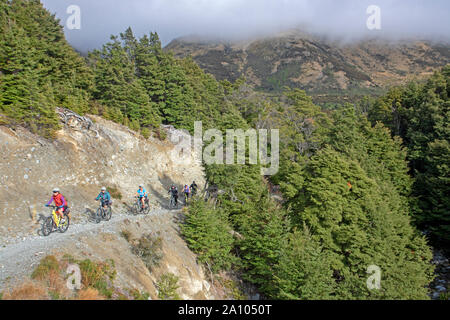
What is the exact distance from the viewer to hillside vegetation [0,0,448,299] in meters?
22.8

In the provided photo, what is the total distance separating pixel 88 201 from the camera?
2356 centimetres

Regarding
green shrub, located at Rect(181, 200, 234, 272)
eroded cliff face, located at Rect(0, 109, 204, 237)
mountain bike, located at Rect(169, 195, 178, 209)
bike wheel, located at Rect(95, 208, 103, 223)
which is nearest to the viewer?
bike wheel, located at Rect(95, 208, 103, 223)

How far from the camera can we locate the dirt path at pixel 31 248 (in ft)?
36.2

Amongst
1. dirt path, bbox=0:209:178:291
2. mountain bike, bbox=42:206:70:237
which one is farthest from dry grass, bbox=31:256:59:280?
mountain bike, bbox=42:206:70:237

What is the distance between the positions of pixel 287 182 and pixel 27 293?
91.1 ft

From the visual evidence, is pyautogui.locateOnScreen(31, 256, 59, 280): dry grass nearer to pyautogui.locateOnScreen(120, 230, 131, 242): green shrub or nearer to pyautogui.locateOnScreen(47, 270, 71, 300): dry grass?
pyautogui.locateOnScreen(47, 270, 71, 300): dry grass

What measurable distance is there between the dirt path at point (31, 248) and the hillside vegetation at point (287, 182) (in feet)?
26.7

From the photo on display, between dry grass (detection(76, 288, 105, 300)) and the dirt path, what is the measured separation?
233 centimetres

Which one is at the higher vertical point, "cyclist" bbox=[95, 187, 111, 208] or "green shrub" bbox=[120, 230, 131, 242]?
"cyclist" bbox=[95, 187, 111, 208]

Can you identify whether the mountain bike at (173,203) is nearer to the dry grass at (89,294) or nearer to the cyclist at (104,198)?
the cyclist at (104,198)

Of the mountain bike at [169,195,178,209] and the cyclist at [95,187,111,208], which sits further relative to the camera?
the mountain bike at [169,195,178,209]

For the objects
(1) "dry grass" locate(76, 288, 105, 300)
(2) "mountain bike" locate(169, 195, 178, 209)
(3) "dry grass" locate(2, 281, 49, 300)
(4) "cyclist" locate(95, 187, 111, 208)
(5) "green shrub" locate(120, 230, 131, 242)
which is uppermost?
(4) "cyclist" locate(95, 187, 111, 208)

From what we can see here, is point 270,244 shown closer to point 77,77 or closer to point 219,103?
point 77,77

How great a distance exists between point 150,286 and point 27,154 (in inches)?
630
